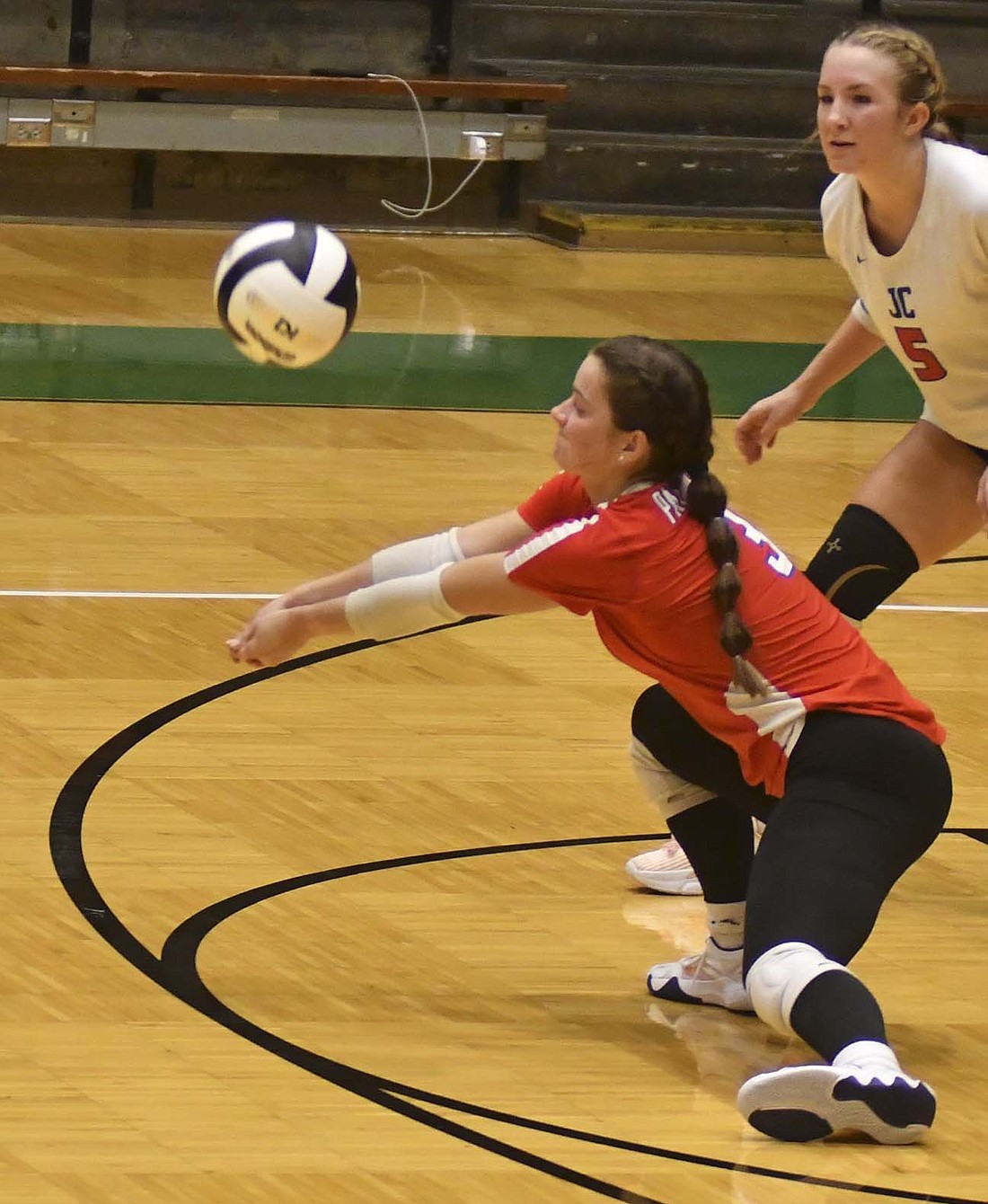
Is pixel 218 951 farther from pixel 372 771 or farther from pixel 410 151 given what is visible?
pixel 410 151

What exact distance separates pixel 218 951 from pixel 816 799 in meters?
0.90

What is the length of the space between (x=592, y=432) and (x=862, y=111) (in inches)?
32.9

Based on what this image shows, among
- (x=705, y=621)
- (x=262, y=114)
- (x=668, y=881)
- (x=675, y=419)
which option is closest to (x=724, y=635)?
(x=705, y=621)

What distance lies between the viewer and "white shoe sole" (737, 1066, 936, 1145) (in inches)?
111

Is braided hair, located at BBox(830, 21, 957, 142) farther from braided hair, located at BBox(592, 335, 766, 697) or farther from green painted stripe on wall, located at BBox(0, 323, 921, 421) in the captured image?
green painted stripe on wall, located at BBox(0, 323, 921, 421)

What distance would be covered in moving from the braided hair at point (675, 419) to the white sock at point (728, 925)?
397 mm

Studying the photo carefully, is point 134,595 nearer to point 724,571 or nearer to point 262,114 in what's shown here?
point 724,571

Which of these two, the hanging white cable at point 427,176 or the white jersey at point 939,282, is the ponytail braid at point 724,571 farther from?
the hanging white cable at point 427,176

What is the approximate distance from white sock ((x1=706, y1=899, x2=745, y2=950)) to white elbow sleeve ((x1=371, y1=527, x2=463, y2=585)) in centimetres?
62

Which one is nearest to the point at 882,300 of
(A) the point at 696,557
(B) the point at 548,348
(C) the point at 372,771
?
(A) the point at 696,557

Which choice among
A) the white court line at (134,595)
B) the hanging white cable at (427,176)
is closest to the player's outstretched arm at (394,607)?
the white court line at (134,595)

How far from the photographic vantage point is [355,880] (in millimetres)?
3756

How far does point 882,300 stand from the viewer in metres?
3.86

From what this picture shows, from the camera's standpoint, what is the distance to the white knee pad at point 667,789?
133 inches
